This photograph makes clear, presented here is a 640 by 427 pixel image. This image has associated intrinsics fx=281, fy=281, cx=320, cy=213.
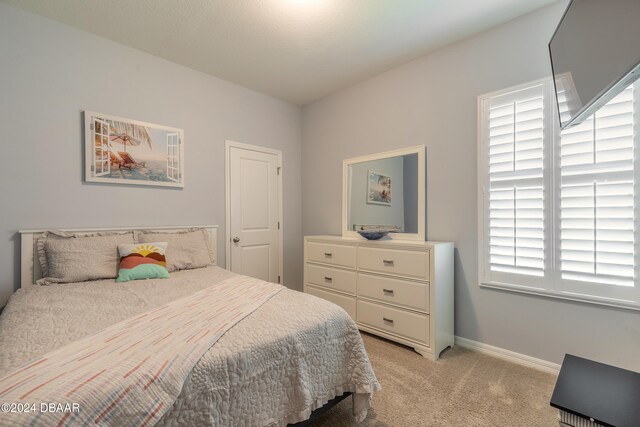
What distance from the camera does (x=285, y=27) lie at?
232 cm

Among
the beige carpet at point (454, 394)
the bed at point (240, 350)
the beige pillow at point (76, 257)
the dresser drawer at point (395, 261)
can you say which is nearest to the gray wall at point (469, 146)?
the beige carpet at point (454, 394)

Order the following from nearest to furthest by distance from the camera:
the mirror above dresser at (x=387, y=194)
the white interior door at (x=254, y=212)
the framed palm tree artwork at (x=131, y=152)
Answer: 1. the framed palm tree artwork at (x=131, y=152)
2. the mirror above dresser at (x=387, y=194)
3. the white interior door at (x=254, y=212)

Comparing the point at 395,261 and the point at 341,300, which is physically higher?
the point at 395,261

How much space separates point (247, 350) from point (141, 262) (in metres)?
1.55

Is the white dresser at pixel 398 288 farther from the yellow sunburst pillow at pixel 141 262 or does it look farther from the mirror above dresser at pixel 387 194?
the yellow sunburst pillow at pixel 141 262

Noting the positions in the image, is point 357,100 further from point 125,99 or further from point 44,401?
point 44,401

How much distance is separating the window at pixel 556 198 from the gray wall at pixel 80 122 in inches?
107

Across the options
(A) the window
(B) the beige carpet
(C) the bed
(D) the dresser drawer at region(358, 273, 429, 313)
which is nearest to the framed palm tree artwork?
(C) the bed

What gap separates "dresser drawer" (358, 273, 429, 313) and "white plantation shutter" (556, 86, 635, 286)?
97 centimetres

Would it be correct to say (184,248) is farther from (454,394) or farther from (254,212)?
(454,394)

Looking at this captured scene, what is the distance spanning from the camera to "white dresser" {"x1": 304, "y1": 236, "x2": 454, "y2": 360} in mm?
2273

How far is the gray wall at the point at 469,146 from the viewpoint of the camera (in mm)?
1940

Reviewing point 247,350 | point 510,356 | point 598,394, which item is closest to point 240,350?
point 247,350

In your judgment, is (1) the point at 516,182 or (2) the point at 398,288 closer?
(1) the point at 516,182
